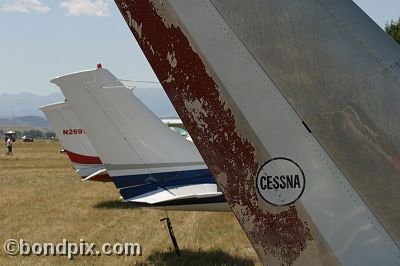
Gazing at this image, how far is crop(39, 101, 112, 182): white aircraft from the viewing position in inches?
574

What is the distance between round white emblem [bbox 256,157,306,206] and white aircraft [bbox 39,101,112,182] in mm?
12659

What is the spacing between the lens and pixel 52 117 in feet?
48.7

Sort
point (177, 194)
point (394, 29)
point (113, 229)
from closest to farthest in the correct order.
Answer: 1. point (177, 194)
2. point (113, 229)
3. point (394, 29)

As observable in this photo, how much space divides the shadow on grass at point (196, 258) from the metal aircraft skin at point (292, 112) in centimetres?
588

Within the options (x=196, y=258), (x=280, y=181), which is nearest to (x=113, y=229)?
(x=196, y=258)

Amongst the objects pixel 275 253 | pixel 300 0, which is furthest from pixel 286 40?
pixel 275 253

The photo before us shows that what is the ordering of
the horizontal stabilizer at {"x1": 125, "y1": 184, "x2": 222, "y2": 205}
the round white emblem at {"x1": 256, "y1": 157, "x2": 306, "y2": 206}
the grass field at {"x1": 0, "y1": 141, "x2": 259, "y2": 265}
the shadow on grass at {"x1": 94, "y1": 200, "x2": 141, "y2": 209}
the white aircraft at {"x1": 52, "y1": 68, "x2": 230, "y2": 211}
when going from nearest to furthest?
1. the round white emblem at {"x1": 256, "y1": 157, "x2": 306, "y2": 206}
2. the horizontal stabilizer at {"x1": 125, "y1": 184, "x2": 222, "y2": 205}
3. the white aircraft at {"x1": 52, "y1": 68, "x2": 230, "y2": 211}
4. the grass field at {"x1": 0, "y1": 141, "x2": 259, "y2": 265}
5. the shadow on grass at {"x1": 94, "y1": 200, "x2": 141, "y2": 209}

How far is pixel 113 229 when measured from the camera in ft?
35.0

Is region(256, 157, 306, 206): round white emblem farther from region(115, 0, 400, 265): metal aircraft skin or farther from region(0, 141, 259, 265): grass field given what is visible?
region(0, 141, 259, 265): grass field

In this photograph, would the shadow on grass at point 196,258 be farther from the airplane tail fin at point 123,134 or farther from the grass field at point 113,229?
the airplane tail fin at point 123,134

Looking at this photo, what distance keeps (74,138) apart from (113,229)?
16.4 feet

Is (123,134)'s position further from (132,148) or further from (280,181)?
(280,181)

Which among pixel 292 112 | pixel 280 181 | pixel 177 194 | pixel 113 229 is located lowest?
pixel 113 229

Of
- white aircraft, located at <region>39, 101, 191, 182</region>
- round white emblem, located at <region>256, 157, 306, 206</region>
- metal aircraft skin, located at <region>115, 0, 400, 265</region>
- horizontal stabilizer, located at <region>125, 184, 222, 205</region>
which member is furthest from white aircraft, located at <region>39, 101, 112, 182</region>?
round white emblem, located at <region>256, 157, 306, 206</region>
